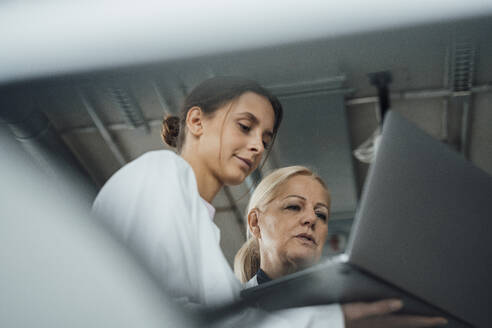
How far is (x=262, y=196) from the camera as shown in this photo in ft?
1.81

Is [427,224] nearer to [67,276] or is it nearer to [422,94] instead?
[422,94]

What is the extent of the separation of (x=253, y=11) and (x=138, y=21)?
0.13 metres

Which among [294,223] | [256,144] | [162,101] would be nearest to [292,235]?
[294,223]

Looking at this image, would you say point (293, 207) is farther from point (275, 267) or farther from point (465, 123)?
point (465, 123)

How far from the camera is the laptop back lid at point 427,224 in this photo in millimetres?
492

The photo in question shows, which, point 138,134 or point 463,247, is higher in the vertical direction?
point 138,134

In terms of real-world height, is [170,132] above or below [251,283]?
above

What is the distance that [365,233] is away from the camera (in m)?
0.48

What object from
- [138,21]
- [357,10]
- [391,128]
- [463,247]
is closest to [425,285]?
[463,247]

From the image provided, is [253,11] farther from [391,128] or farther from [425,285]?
[425,285]

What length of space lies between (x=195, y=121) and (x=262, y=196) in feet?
0.39

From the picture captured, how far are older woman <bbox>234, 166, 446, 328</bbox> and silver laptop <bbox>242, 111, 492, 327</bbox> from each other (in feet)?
0.06

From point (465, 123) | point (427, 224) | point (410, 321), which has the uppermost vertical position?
point (465, 123)

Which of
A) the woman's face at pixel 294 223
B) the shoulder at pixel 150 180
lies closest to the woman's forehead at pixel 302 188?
the woman's face at pixel 294 223
